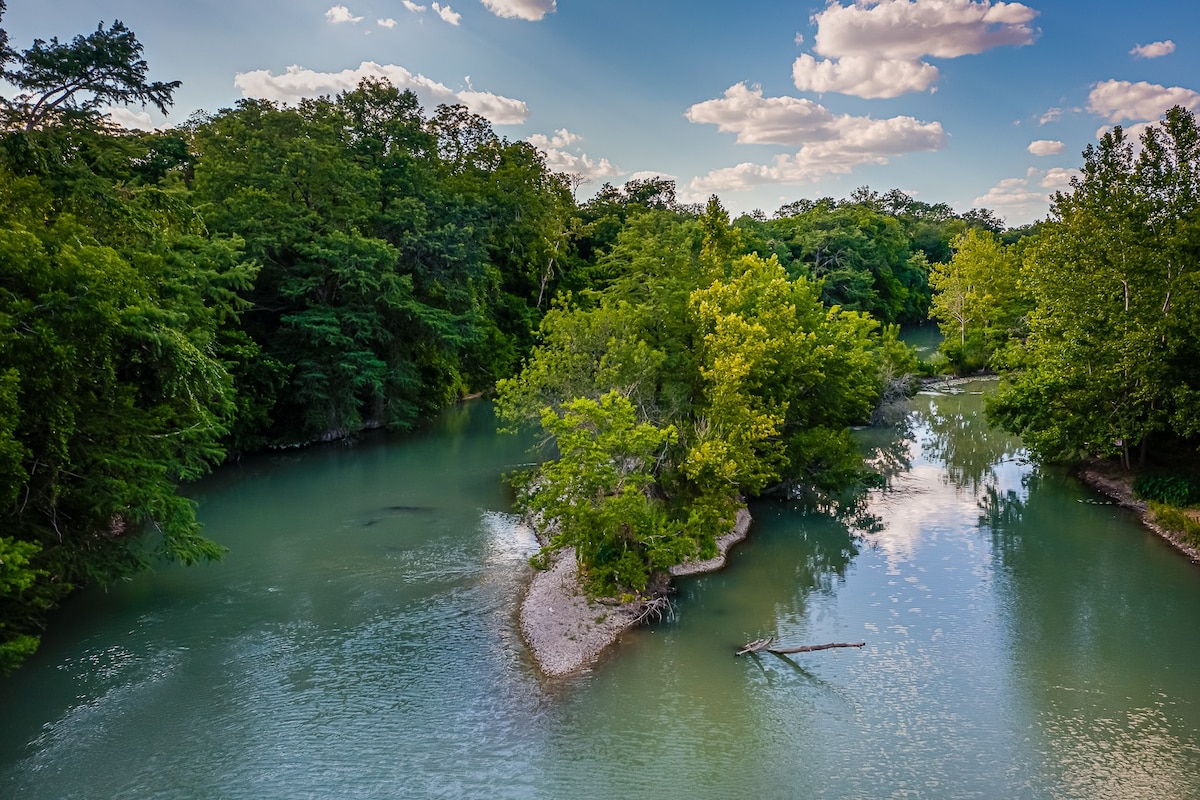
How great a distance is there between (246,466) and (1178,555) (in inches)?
1156

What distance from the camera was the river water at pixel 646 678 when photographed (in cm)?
1147

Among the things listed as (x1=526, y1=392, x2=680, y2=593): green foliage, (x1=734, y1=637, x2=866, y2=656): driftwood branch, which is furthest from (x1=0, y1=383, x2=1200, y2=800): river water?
(x1=526, y1=392, x2=680, y2=593): green foliage

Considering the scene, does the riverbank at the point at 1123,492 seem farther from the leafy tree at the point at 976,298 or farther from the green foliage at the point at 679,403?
the leafy tree at the point at 976,298

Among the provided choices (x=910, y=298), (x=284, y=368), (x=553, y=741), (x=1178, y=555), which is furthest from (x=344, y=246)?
(x=910, y=298)

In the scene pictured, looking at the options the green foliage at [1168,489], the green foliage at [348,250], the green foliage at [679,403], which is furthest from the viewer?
the green foliage at [348,250]

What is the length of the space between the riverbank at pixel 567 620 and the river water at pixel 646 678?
350mm

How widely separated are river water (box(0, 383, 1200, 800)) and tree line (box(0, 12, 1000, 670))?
165 cm

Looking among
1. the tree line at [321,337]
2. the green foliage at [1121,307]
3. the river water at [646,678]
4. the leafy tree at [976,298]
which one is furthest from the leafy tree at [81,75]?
the leafy tree at [976,298]

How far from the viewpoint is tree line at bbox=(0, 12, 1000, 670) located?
540 inches

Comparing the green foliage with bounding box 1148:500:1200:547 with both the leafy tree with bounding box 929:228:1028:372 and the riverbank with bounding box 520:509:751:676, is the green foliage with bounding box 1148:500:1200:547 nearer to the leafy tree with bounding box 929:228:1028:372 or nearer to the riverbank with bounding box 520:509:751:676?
the riverbank with bounding box 520:509:751:676

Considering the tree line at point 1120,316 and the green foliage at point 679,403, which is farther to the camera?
the tree line at point 1120,316

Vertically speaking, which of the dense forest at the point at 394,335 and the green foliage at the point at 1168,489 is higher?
the dense forest at the point at 394,335

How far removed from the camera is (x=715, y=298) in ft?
66.8

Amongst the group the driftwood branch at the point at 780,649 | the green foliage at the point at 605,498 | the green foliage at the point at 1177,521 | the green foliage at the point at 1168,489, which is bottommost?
the driftwood branch at the point at 780,649
